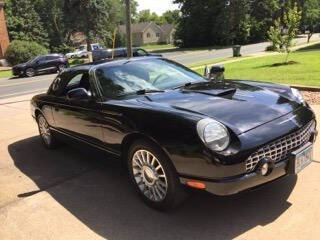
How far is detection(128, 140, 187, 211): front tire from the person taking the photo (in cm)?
357

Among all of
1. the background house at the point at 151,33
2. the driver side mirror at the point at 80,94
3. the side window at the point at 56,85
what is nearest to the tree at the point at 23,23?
the side window at the point at 56,85

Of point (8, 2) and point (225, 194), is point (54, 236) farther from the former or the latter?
point (8, 2)

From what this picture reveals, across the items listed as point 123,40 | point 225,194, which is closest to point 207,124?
point 225,194

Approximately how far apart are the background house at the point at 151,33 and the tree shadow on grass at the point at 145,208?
96.1m

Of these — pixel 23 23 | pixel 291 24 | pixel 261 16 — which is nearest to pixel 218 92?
pixel 291 24

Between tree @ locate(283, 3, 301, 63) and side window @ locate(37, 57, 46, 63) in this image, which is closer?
tree @ locate(283, 3, 301, 63)

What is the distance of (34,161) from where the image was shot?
5988mm

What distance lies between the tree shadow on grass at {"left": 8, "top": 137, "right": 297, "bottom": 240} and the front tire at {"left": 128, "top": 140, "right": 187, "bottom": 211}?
14 cm

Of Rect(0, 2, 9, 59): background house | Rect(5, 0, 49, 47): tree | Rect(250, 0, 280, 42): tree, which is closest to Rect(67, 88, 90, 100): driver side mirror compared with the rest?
Rect(0, 2, 9, 59): background house

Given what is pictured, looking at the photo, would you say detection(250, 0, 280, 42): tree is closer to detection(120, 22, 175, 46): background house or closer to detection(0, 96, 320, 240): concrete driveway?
detection(120, 22, 175, 46): background house

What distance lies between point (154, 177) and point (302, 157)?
1384 mm

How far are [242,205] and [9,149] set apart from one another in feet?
15.0

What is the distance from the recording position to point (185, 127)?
344cm

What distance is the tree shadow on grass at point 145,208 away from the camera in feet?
11.5
